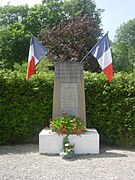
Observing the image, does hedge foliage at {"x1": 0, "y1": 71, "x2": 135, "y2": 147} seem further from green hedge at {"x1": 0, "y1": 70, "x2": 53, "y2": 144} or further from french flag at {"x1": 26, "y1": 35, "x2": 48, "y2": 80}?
french flag at {"x1": 26, "y1": 35, "x2": 48, "y2": 80}

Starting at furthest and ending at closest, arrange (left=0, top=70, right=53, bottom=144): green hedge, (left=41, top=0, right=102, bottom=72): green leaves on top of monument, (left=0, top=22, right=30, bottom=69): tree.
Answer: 1. (left=0, top=22, right=30, bottom=69): tree
2. (left=41, top=0, right=102, bottom=72): green leaves on top of monument
3. (left=0, top=70, right=53, bottom=144): green hedge

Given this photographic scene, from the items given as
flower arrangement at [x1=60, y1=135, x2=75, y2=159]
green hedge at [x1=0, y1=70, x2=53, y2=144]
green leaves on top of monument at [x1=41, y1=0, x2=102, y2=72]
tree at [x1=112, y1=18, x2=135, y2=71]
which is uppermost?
tree at [x1=112, y1=18, x2=135, y2=71]

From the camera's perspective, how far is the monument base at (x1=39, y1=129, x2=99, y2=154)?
747cm

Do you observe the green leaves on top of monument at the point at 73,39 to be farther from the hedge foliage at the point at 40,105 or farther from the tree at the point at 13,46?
the hedge foliage at the point at 40,105

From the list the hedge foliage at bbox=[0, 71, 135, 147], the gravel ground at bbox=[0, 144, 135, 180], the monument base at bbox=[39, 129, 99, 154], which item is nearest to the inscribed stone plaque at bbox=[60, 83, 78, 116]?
the hedge foliage at bbox=[0, 71, 135, 147]

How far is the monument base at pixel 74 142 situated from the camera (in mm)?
7469

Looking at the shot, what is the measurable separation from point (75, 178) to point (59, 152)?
213cm

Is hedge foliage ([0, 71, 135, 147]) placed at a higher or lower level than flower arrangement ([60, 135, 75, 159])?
higher

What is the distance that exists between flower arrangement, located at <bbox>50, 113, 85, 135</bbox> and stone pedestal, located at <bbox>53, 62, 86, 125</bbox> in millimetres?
311

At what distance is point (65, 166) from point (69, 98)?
2487 mm

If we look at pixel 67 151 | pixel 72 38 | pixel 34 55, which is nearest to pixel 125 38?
pixel 72 38

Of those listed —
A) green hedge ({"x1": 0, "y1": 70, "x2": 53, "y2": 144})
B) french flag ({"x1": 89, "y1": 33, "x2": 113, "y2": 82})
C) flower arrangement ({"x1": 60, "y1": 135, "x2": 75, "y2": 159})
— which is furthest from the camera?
green hedge ({"x1": 0, "y1": 70, "x2": 53, "y2": 144})

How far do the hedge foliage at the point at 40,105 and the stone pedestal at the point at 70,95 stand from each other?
58 centimetres

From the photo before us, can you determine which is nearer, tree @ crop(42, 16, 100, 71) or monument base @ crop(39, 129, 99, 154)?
monument base @ crop(39, 129, 99, 154)
